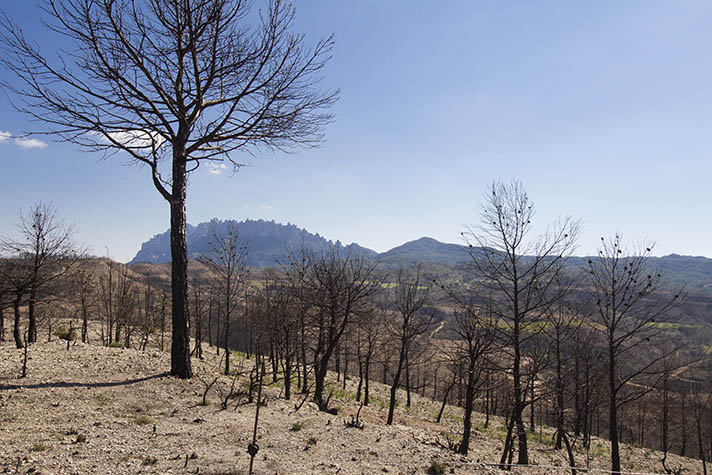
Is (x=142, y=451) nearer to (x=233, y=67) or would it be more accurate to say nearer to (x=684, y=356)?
(x=233, y=67)

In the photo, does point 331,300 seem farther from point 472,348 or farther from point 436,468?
point 436,468

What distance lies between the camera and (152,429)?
6406 mm

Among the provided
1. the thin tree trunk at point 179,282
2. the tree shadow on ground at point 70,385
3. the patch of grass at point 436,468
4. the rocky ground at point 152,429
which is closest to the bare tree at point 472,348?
the rocky ground at point 152,429

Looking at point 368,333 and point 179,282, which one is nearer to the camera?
point 179,282

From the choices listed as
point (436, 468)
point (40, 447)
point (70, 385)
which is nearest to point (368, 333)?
point (436, 468)

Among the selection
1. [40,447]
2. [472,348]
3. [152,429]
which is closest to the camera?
[40,447]

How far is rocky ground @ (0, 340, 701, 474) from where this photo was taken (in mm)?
5180

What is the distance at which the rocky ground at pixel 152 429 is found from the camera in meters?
5.18

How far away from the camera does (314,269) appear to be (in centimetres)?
1606

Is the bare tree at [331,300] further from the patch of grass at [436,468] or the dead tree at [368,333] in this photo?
the patch of grass at [436,468]

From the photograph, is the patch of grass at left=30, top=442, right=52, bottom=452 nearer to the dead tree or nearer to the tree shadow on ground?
the tree shadow on ground

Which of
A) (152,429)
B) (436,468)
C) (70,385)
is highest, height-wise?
(70,385)

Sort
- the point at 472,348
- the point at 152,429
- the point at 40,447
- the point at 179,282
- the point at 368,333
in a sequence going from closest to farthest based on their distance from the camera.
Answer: the point at 40,447, the point at 152,429, the point at 179,282, the point at 472,348, the point at 368,333

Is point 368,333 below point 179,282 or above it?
below
